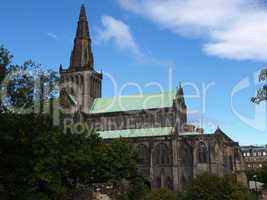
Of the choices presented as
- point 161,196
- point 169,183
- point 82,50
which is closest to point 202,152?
point 169,183

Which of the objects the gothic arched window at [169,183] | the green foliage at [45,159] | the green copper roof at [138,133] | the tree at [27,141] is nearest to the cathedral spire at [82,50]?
the green copper roof at [138,133]

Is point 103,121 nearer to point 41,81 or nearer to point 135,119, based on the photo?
point 135,119

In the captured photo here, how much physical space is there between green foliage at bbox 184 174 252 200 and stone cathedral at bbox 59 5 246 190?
25591 millimetres

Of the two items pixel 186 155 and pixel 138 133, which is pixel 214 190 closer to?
pixel 186 155

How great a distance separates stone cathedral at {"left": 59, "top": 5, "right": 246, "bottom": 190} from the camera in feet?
262

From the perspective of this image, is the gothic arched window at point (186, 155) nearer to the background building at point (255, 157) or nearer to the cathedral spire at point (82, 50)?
the cathedral spire at point (82, 50)

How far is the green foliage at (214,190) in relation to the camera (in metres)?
48.9

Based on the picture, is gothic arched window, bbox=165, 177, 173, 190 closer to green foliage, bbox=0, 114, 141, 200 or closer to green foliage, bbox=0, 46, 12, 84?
green foliage, bbox=0, 114, 141, 200

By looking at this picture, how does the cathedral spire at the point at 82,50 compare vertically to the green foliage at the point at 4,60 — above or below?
above

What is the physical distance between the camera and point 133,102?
302 ft

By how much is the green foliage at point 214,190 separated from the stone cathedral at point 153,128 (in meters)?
25.6

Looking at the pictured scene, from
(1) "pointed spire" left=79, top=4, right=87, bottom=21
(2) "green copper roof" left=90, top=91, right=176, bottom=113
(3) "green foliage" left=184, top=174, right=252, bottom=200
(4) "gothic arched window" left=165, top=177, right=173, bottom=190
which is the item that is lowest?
(4) "gothic arched window" left=165, top=177, right=173, bottom=190

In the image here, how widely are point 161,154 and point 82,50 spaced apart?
31.1m

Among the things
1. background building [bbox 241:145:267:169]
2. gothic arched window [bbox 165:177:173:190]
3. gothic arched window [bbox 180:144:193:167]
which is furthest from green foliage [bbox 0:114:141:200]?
background building [bbox 241:145:267:169]
